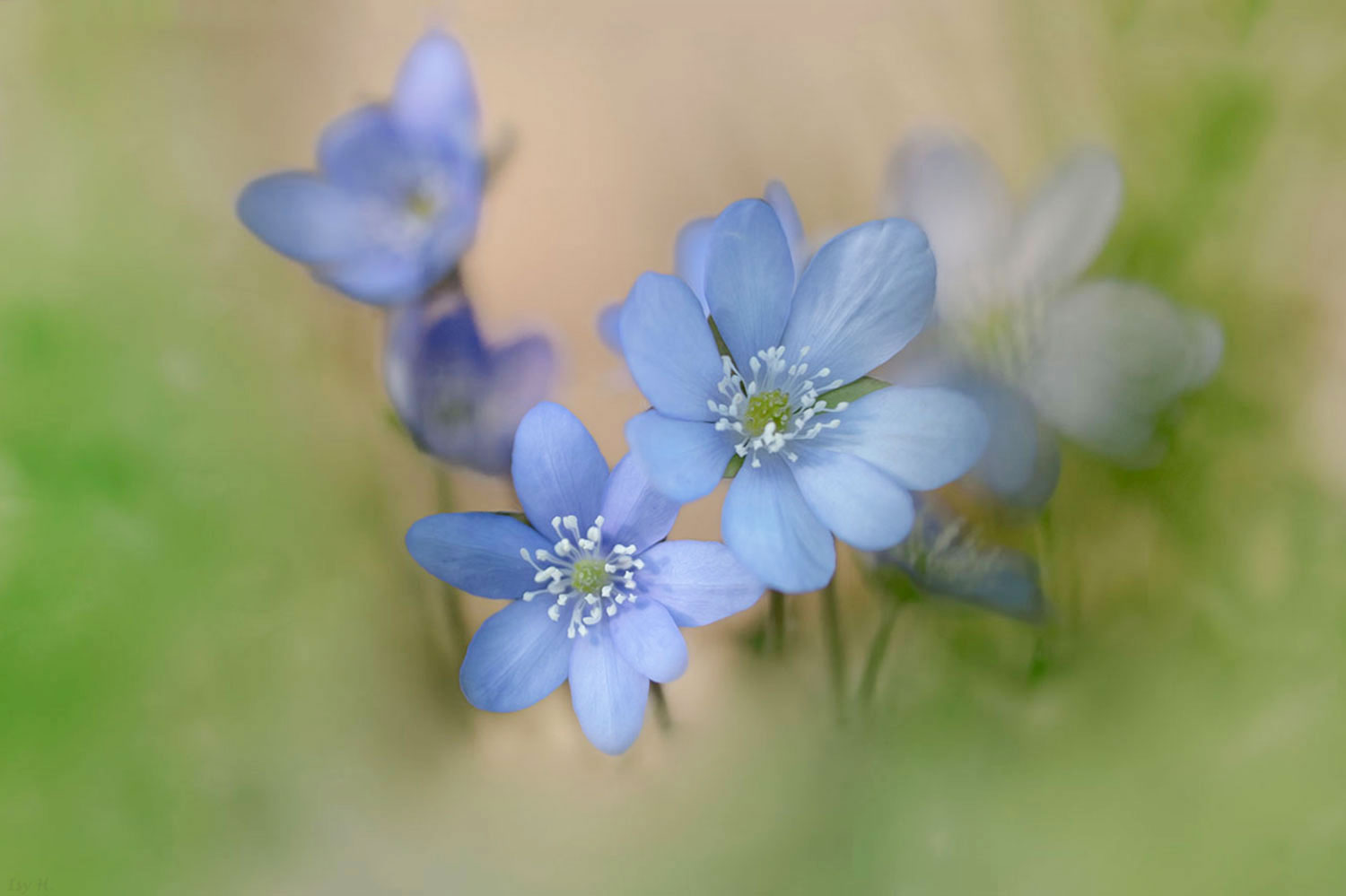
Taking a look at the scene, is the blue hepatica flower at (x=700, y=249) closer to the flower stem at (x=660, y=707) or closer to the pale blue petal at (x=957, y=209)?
the pale blue petal at (x=957, y=209)

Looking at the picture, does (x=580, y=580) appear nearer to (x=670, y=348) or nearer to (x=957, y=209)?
(x=670, y=348)

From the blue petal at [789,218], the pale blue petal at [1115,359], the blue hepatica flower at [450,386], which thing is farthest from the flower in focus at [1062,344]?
the blue hepatica flower at [450,386]

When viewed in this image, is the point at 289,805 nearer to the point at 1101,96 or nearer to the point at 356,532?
the point at 356,532

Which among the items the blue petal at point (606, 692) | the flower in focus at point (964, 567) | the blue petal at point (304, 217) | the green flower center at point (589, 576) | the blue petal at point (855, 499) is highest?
the blue petal at point (304, 217)

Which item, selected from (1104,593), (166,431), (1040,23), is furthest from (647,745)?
(1040,23)

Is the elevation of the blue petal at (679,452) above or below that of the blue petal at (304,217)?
below

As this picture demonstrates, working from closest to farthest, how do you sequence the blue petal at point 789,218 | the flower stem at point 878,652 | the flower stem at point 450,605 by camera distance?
the blue petal at point 789,218
the flower stem at point 878,652
the flower stem at point 450,605

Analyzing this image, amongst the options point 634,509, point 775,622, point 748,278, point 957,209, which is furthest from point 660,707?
point 957,209
